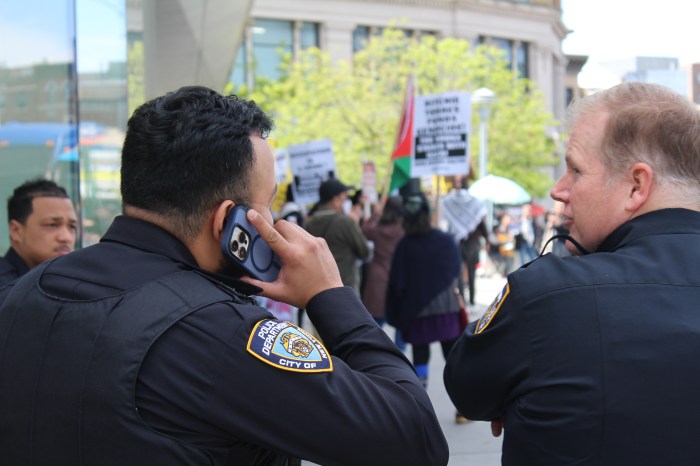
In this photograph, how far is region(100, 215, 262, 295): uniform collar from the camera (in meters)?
1.63

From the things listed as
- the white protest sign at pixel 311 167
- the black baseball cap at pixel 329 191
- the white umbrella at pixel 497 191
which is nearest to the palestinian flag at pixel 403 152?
the white protest sign at pixel 311 167

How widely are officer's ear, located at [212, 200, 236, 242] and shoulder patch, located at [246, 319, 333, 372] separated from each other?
23 cm

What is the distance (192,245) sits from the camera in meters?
1.67

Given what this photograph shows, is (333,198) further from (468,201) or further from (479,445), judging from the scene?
(468,201)

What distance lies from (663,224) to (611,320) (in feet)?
0.86

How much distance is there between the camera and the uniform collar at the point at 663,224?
1793mm

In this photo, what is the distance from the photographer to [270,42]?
1870 inches

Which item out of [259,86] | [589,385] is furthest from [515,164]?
[589,385]

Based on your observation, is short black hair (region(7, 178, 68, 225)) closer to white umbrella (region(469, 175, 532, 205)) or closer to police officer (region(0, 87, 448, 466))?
police officer (region(0, 87, 448, 466))

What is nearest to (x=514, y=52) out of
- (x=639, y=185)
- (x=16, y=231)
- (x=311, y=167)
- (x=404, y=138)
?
(x=311, y=167)

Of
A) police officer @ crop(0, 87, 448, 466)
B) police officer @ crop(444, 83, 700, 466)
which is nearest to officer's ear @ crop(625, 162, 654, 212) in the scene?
police officer @ crop(444, 83, 700, 466)

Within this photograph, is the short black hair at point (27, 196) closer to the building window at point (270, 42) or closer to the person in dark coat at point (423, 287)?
the person in dark coat at point (423, 287)

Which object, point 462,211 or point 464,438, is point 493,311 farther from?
point 462,211

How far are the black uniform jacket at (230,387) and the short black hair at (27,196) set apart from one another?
120 inches
